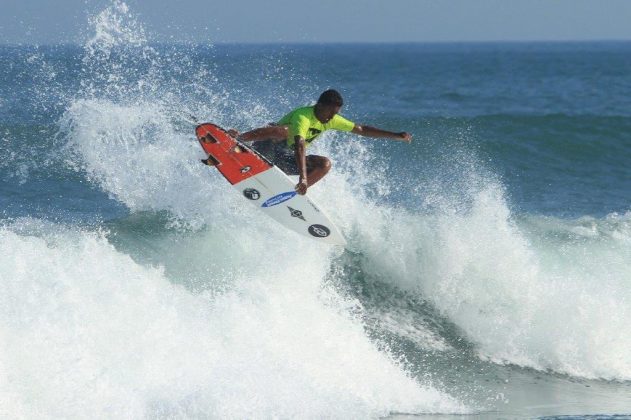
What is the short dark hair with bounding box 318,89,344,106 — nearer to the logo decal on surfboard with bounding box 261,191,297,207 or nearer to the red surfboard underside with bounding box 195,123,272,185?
the red surfboard underside with bounding box 195,123,272,185

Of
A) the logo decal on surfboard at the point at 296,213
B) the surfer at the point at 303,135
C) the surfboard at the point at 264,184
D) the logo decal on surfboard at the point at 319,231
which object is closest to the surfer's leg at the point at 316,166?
the surfer at the point at 303,135

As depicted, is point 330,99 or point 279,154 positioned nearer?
point 330,99

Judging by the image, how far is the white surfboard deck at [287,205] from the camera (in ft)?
31.0

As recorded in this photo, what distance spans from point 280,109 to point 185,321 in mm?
12865

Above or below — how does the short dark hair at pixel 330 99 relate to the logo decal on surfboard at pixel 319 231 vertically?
above

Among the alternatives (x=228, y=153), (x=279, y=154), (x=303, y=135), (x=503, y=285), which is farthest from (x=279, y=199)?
(x=503, y=285)

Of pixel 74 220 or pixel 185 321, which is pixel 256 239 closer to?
pixel 185 321

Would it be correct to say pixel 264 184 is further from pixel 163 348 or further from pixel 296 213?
pixel 163 348

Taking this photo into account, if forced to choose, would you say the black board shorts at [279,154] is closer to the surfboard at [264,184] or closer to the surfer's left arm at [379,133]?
the surfboard at [264,184]

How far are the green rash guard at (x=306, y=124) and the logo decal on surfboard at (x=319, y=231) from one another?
100cm

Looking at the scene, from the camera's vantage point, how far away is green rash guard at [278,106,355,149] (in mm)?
9023

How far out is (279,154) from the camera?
9.53 meters

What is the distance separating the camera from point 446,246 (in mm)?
11055

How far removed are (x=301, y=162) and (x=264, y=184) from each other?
775 mm
